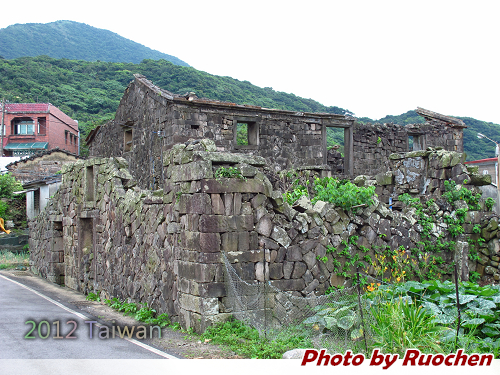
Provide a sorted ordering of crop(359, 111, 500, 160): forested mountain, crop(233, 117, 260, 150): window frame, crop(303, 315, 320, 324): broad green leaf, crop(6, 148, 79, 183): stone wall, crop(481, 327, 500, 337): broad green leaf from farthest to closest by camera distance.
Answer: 1. crop(359, 111, 500, 160): forested mountain
2. crop(6, 148, 79, 183): stone wall
3. crop(233, 117, 260, 150): window frame
4. crop(303, 315, 320, 324): broad green leaf
5. crop(481, 327, 500, 337): broad green leaf

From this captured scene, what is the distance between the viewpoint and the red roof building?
4388 centimetres

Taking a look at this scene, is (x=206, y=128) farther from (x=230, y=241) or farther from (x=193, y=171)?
(x=230, y=241)

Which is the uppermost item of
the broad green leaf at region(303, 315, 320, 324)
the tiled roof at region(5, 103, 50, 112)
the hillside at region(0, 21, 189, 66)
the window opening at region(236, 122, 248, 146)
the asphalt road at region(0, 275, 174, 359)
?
the hillside at region(0, 21, 189, 66)

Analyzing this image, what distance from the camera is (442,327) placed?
6.11m

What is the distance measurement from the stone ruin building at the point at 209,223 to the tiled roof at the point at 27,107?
2980 centimetres

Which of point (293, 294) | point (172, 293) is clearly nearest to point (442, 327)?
point (293, 294)

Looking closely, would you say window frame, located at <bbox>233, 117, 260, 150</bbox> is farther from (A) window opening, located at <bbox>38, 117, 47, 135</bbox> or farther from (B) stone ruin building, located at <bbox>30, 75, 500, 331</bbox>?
(A) window opening, located at <bbox>38, 117, 47, 135</bbox>

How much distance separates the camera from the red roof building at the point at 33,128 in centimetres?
4388

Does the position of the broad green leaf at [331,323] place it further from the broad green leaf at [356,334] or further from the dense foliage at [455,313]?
the dense foliage at [455,313]

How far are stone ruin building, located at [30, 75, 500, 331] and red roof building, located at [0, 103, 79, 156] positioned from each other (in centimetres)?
2886

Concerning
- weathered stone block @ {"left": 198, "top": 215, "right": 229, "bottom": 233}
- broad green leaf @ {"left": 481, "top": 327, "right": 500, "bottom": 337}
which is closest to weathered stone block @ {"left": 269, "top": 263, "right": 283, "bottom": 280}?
weathered stone block @ {"left": 198, "top": 215, "right": 229, "bottom": 233}

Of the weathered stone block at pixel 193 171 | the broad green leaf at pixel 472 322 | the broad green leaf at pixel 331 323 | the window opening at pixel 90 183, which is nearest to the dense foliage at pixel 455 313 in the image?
the broad green leaf at pixel 472 322

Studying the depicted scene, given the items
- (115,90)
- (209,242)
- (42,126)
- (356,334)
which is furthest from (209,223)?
(115,90)

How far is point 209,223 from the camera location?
23.9 feet
